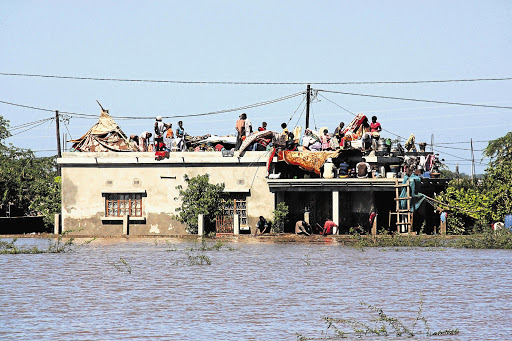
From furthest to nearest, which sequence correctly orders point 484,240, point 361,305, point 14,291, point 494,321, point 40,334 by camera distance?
point 484,240, point 14,291, point 361,305, point 494,321, point 40,334

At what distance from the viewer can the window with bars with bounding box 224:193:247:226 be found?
35906 mm

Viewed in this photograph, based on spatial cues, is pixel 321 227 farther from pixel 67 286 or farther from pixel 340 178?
pixel 67 286

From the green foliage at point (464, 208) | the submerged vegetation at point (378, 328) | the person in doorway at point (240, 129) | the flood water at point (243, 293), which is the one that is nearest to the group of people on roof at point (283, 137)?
the person in doorway at point (240, 129)

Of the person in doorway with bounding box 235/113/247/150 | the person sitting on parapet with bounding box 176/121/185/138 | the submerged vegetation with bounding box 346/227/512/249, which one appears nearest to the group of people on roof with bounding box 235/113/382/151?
the person in doorway with bounding box 235/113/247/150

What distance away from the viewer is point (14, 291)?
1783 cm

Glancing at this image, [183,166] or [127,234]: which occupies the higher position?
[183,166]

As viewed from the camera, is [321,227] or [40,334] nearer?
[40,334]

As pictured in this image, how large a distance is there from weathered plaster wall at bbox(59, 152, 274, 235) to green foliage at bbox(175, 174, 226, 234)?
50cm

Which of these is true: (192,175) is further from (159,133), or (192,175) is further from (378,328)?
(378,328)

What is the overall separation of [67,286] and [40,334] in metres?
5.93

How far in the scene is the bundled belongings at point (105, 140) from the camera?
122 feet

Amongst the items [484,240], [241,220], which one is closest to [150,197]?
[241,220]

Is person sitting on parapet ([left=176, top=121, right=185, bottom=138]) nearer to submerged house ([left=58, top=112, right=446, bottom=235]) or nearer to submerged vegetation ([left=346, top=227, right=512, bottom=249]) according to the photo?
submerged house ([left=58, top=112, right=446, bottom=235])

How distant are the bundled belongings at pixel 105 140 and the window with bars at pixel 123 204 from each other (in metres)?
2.05
